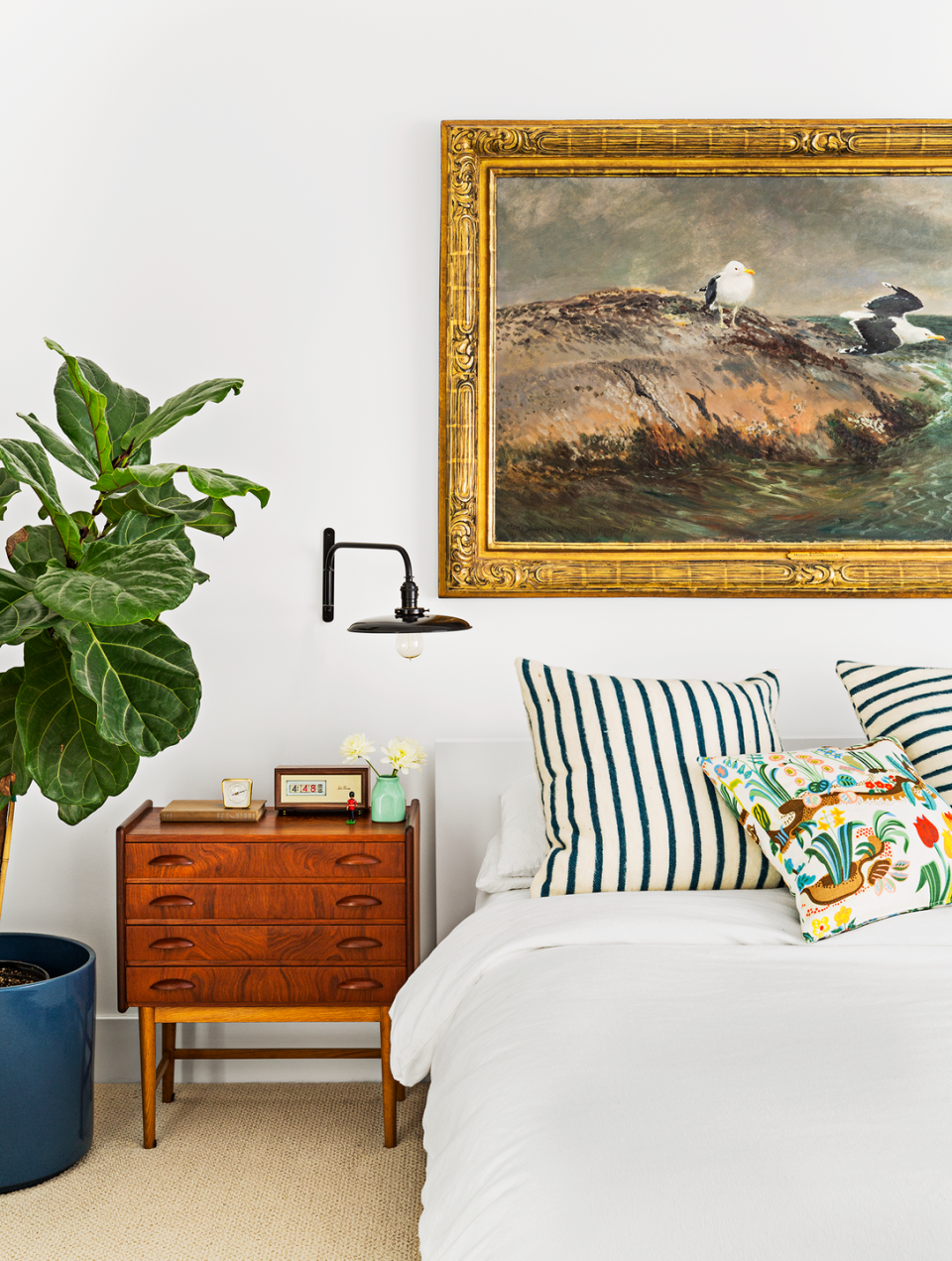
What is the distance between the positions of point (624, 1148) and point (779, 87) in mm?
2402

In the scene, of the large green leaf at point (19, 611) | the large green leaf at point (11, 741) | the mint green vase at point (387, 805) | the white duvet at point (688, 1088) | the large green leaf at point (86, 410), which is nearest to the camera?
the white duvet at point (688, 1088)

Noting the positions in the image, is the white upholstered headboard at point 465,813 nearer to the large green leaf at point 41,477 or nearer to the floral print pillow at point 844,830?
the floral print pillow at point 844,830

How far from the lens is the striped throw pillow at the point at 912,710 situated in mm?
1842

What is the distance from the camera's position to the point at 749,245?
232 cm

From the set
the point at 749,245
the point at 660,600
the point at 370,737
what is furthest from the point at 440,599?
the point at 749,245

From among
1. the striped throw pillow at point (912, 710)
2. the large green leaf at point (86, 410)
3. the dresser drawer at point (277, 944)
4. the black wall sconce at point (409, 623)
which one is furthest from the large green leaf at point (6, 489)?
the striped throw pillow at point (912, 710)

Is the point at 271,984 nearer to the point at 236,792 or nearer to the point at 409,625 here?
the point at 236,792

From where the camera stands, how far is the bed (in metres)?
0.81

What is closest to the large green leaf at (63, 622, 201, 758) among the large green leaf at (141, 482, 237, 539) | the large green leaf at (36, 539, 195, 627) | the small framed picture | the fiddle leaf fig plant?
the fiddle leaf fig plant

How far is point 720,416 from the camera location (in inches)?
91.4

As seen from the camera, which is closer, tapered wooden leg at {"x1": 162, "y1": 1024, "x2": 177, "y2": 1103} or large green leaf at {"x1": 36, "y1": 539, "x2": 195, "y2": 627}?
large green leaf at {"x1": 36, "y1": 539, "x2": 195, "y2": 627}

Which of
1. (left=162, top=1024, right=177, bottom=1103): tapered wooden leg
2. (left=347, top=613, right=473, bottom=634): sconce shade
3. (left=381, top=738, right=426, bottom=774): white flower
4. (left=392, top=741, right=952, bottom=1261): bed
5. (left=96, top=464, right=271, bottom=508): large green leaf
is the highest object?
(left=96, top=464, right=271, bottom=508): large green leaf

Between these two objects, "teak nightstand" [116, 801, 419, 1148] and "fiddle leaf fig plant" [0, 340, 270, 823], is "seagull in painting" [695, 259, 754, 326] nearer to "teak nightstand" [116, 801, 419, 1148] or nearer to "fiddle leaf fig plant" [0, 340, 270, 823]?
"fiddle leaf fig plant" [0, 340, 270, 823]

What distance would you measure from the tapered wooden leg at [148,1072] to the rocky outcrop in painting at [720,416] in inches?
56.6
